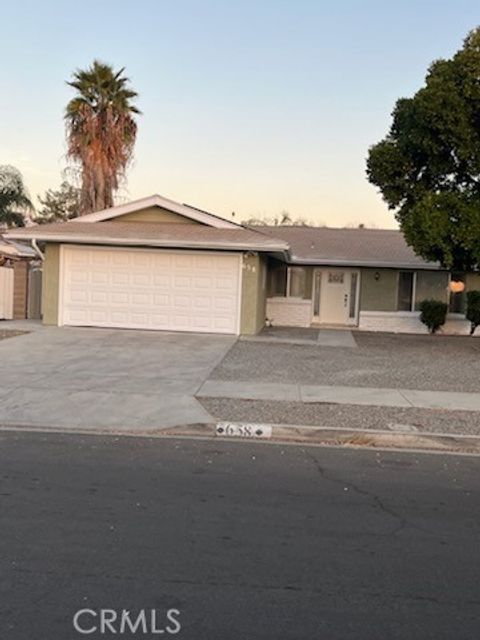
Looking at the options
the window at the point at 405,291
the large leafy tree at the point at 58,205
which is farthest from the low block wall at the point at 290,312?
the large leafy tree at the point at 58,205

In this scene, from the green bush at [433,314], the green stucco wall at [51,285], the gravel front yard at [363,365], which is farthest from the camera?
the green bush at [433,314]

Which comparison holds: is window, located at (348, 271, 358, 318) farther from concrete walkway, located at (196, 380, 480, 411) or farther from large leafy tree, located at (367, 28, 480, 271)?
concrete walkway, located at (196, 380, 480, 411)

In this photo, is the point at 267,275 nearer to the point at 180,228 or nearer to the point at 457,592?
the point at 180,228

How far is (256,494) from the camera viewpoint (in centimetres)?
593

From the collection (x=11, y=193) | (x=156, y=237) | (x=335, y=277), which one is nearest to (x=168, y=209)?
(x=156, y=237)

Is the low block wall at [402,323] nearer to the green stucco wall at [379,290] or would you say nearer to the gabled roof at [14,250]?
the green stucco wall at [379,290]

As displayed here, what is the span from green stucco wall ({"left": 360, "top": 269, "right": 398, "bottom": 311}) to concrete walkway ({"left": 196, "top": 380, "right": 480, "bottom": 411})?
44.4ft

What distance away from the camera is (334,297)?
25.5 metres

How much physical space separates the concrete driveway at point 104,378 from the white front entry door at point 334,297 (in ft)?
26.2

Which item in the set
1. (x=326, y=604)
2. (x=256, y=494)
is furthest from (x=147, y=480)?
(x=326, y=604)

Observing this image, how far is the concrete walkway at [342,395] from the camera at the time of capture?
33.4 feet

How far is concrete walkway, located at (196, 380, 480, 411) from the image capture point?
10172mm

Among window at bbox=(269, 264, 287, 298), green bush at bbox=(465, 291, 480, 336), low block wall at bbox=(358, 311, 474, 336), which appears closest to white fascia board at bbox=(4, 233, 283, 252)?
window at bbox=(269, 264, 287, 298)

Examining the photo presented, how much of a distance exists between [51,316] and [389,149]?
10.8 m
